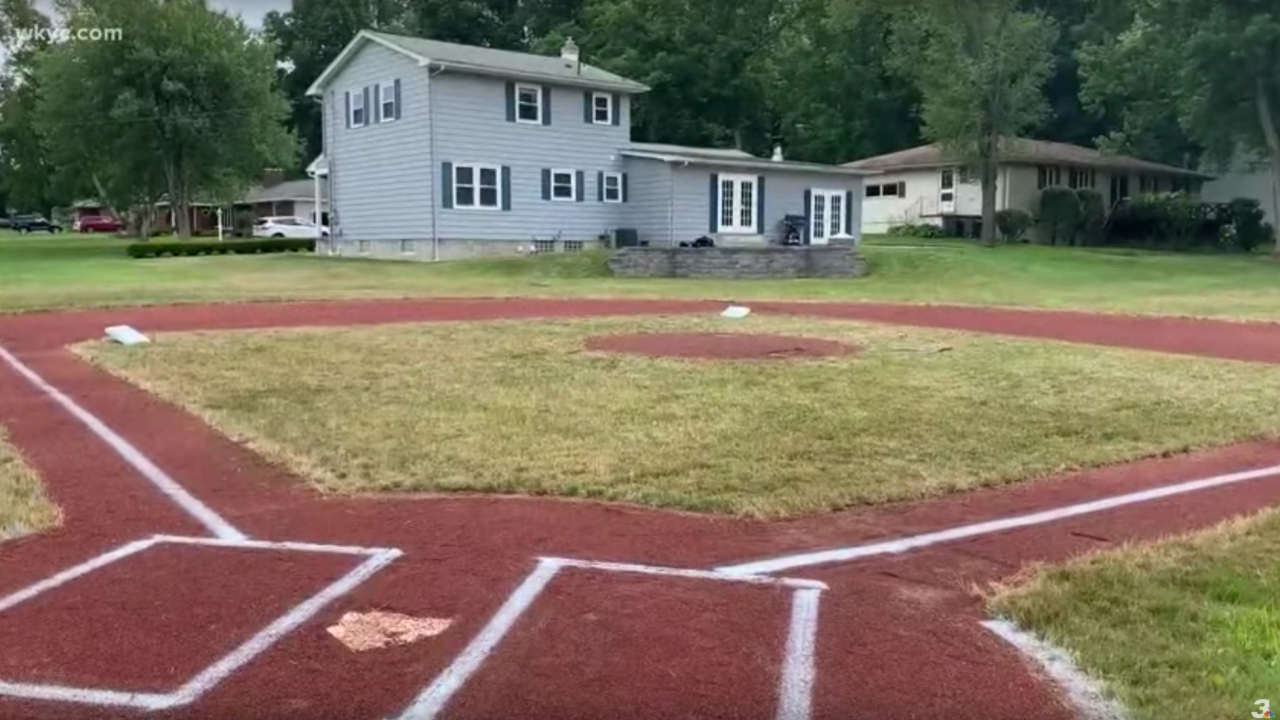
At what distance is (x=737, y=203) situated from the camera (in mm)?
33406

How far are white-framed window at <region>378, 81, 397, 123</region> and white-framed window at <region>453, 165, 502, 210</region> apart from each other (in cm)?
285

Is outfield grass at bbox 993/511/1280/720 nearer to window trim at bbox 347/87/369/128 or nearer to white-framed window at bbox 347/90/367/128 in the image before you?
window trim at bbox 347/87/369/128

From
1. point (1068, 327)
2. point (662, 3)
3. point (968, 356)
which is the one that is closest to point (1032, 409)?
point (968, 356)

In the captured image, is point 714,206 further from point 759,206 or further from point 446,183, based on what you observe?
point 446,183

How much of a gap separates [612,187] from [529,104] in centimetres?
365

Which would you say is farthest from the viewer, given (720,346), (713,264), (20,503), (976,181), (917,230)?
(917,230)

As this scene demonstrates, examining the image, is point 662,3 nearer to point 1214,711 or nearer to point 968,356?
point 968,356

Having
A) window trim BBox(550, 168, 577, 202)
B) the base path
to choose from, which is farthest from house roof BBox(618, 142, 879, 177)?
the base path

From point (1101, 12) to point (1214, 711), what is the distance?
53.0 metres

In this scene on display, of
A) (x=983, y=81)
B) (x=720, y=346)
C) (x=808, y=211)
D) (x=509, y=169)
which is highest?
(x=983, y=81)

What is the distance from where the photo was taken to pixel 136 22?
4091 cm

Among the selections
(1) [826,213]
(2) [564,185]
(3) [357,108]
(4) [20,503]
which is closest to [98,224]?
(3) [357,108]

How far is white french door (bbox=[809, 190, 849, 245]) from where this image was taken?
1383 inches

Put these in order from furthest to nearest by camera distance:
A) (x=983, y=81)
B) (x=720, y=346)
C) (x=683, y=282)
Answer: (x=983, y=81) → (x=683, y=282) → (x=720, y=346)
